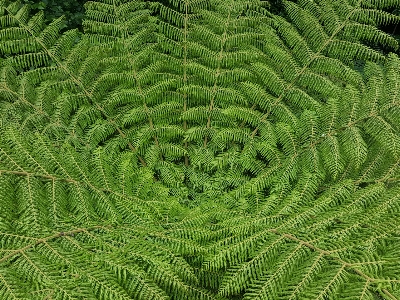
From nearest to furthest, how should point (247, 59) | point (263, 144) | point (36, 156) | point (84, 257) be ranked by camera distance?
1. point (84, 257)
2. point (36, 156)
3. point (263, 144)
4. point (247, 59)

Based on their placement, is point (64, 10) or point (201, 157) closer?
point (201, 157)

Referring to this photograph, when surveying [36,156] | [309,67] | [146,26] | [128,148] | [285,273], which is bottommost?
[128,148]

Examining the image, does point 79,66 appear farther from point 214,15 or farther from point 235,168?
point 235,168

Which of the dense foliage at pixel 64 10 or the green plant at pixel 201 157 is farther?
the dense foliage at pixel 64 10

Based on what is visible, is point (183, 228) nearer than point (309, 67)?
Yes

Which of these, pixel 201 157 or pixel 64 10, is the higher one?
pixel 64 10

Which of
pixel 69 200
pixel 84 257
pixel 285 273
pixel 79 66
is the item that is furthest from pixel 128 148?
pixel 285 273

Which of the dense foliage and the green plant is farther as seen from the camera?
the dense foliage

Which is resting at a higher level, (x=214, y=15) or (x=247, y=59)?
(x=214, y=15)
